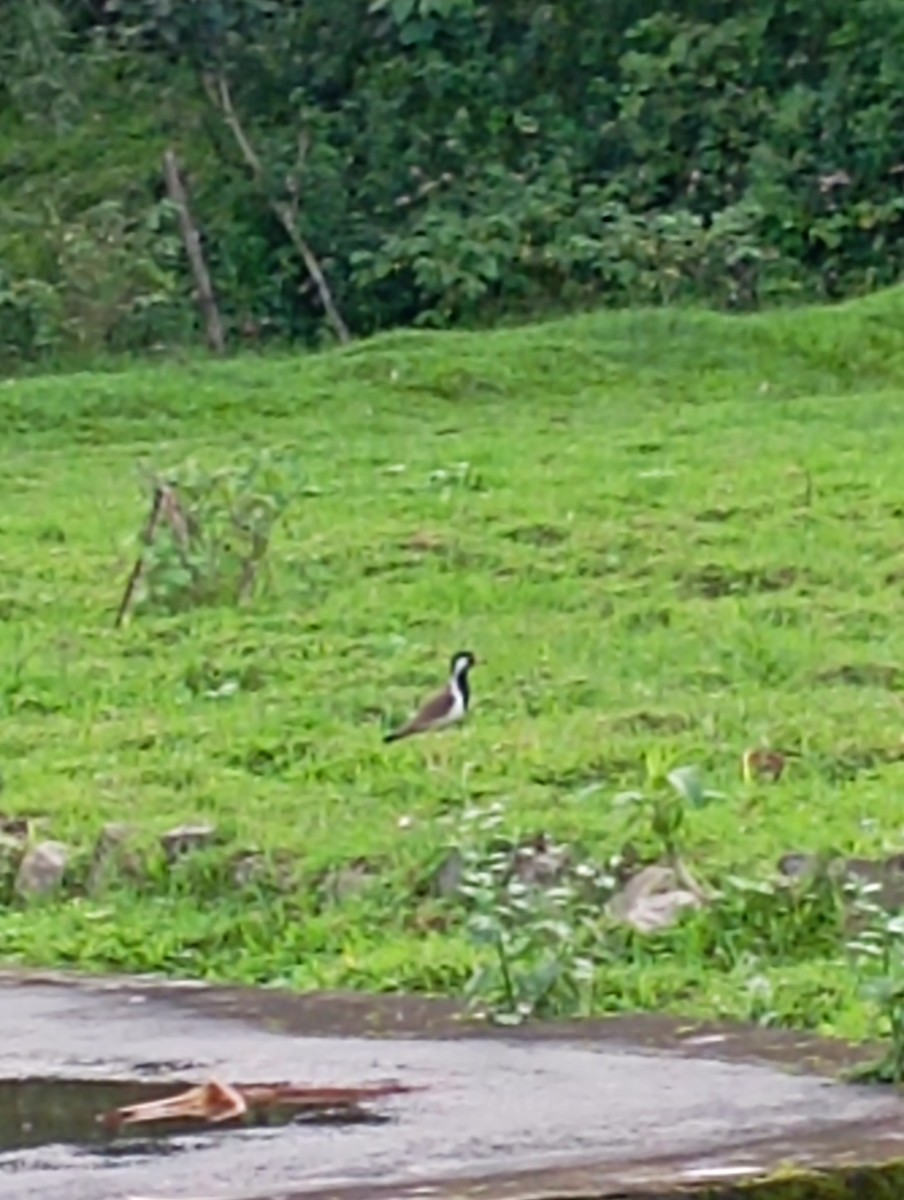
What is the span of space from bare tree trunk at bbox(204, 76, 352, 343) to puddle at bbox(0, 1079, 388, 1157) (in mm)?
11742

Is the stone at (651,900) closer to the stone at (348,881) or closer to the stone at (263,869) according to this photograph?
the stone at (348,881)

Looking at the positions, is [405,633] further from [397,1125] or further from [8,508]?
[397,1125]

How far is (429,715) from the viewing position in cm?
842

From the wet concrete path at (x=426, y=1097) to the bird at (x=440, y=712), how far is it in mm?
1784

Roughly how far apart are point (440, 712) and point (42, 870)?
3.99 feet

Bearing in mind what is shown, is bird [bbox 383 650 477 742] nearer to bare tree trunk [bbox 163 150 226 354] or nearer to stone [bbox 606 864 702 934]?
stone [bbox 606 864 702 934]

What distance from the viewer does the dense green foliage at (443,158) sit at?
56.2ft

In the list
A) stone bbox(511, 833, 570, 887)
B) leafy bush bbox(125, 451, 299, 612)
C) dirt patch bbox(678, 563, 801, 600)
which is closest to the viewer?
stone bbox(511, 833, 570, 887)

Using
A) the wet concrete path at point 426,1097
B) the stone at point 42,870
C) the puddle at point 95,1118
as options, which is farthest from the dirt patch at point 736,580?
the puddle at point 95,1118

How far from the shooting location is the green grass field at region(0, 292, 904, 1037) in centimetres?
714

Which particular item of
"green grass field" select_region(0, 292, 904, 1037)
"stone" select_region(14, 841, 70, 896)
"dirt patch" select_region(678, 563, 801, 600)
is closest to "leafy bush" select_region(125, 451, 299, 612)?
"green grass field" select_region(0, 292, 904, 1037)

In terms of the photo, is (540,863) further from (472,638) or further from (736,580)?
(736,580)

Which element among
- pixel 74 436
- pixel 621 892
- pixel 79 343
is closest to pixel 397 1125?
pixel 621 892

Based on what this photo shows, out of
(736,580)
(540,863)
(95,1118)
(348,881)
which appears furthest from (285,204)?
(95,1118)
